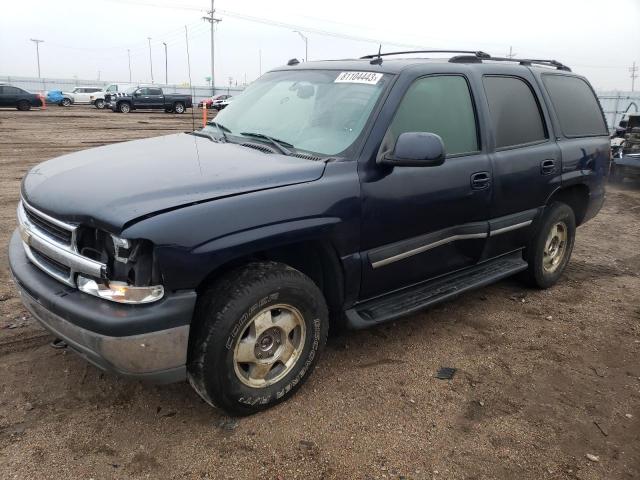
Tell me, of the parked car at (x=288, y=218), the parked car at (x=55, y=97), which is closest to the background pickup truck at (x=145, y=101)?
the parked car at (x=55, y=97)

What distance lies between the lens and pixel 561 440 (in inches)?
111

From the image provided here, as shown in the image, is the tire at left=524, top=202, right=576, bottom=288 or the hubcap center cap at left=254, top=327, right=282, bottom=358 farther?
the tire at left=524, top=202, right=576, bottom=288

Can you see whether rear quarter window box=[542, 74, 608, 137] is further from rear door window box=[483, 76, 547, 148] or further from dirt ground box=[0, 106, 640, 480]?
dirt ground box=[0, 106, 640, 480]

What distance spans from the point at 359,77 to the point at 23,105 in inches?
1268

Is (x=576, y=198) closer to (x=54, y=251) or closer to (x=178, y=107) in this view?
(x=54, y=251)

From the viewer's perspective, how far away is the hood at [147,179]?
2.43m

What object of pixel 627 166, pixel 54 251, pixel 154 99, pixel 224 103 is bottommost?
pixel 627 166

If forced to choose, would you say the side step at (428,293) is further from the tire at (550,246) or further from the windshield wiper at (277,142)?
the windshield wiper at (277,142)

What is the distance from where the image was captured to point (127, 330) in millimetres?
2314

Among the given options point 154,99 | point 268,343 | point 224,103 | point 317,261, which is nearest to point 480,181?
point 317,261

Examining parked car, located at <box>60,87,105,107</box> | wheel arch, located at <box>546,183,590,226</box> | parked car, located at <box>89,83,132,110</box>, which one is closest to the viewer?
wheel arch, located at <box>546,183,590,226</box>

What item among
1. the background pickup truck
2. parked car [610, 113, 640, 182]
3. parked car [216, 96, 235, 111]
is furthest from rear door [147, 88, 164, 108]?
parked car [610, 113, 640, 182]

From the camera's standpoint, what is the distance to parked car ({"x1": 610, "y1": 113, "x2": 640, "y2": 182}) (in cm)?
1000

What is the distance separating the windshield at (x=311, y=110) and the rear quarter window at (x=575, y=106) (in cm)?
204
